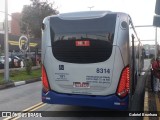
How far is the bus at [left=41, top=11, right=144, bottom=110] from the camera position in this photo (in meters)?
8.48

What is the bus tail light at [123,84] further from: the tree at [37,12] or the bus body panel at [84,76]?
the tree at [37,12]

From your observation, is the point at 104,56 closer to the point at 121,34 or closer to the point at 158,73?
the point at 121,34

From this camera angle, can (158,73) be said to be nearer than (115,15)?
No

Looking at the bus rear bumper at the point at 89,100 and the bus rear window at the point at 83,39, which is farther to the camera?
the bus rear window at the point at 83,39

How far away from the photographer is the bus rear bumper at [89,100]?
8469 mm

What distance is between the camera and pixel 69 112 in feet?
32.9

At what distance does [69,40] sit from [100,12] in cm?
115

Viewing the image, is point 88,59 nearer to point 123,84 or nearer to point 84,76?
point 84,76

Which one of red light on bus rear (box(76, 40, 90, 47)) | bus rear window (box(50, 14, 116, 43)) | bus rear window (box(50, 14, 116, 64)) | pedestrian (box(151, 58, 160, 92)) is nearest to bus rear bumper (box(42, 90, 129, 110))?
bus rear window (box(50, 14, 116, 64))

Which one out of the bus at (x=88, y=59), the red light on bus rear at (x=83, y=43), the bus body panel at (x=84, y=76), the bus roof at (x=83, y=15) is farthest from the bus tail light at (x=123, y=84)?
the bus roof at (x=83, y=15)

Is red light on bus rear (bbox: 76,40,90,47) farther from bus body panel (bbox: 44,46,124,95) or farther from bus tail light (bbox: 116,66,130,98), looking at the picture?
bus tail light (bbox: 116,66,130,98)

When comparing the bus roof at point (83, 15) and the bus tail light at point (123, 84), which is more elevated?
the bus roof at point (83, 15)

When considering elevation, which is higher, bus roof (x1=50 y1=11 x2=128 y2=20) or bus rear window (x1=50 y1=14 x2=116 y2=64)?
bus roof (x1=50 y1=11 x2=128 y2=20)

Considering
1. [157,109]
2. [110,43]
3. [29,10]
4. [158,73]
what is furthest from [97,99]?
[29,10]
